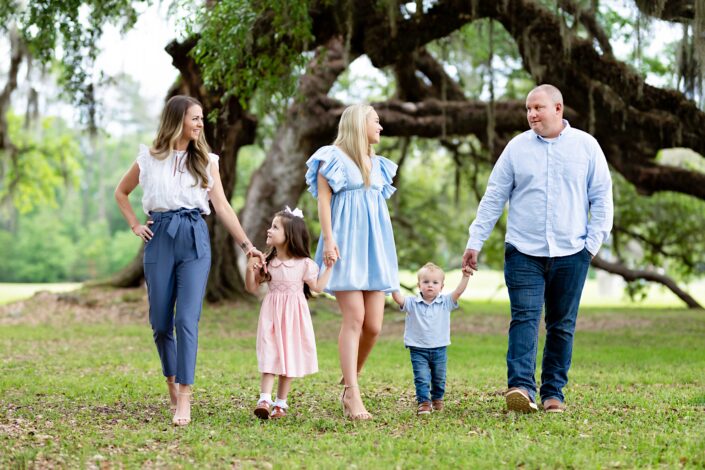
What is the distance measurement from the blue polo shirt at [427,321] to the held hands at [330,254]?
0.58 metres

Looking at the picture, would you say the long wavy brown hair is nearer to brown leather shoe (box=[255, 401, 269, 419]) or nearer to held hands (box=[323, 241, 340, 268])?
held hands (box=[323, 241, 340, 268])

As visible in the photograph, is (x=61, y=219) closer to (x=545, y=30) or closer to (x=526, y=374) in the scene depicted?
(x=545, y=30)

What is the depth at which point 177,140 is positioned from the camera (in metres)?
5.65

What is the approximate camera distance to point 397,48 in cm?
1231

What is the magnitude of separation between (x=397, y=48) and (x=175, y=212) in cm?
731

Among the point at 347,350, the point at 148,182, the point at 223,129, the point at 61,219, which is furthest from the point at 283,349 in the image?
the point at 61,219

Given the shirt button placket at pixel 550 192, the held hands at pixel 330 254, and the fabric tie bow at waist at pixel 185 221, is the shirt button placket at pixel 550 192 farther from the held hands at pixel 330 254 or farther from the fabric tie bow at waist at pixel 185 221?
the fabric tie bow at waist at pixel 185 221

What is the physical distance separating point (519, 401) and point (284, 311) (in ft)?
4.88

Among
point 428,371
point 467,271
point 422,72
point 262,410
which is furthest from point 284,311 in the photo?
point 422,72

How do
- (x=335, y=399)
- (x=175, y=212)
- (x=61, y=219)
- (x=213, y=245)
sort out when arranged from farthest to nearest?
(x=61, y=219)
(x=213, y=245)
(x=335, y=399)
(x=175, y=212)

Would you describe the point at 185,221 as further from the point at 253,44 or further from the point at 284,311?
the point at 253,44

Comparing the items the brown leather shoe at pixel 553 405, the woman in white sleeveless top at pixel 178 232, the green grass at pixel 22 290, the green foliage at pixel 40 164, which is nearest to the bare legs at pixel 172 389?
the woman in white sleeveless top at pixel 178 232

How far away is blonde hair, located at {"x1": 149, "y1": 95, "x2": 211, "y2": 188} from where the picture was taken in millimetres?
5598

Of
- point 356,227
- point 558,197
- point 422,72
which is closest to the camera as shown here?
point 558,197
